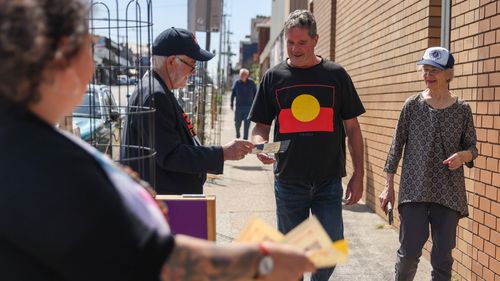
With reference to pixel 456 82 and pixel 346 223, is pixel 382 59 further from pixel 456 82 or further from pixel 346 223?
pixel 456 82

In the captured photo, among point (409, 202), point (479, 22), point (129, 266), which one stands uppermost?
point (479, 22)

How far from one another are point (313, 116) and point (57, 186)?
284 centimetres

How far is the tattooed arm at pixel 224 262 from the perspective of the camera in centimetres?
153

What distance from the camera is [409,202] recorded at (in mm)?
4043

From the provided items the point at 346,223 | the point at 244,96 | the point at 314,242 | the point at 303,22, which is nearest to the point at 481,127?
the point at 303,22

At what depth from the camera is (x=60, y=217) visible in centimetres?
135

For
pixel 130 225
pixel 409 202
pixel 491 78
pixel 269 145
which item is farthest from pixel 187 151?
pixel 491 78

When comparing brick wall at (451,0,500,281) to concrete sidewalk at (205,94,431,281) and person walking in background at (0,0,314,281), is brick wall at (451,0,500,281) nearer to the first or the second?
concrete sidewalk at (205,94,431,281)

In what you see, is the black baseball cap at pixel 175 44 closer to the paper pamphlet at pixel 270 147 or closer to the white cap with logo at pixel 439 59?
the paper pamphlet at pixel 270 147

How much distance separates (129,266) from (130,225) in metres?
0.09

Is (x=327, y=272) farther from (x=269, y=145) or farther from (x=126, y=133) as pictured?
(x=126, y=133)

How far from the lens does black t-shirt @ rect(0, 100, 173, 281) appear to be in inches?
53.4

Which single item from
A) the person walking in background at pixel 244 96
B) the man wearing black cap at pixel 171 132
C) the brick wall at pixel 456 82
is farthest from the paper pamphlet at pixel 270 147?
the person walking in background at pixel 244 96

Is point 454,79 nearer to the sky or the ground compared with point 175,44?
nearer to the ground
